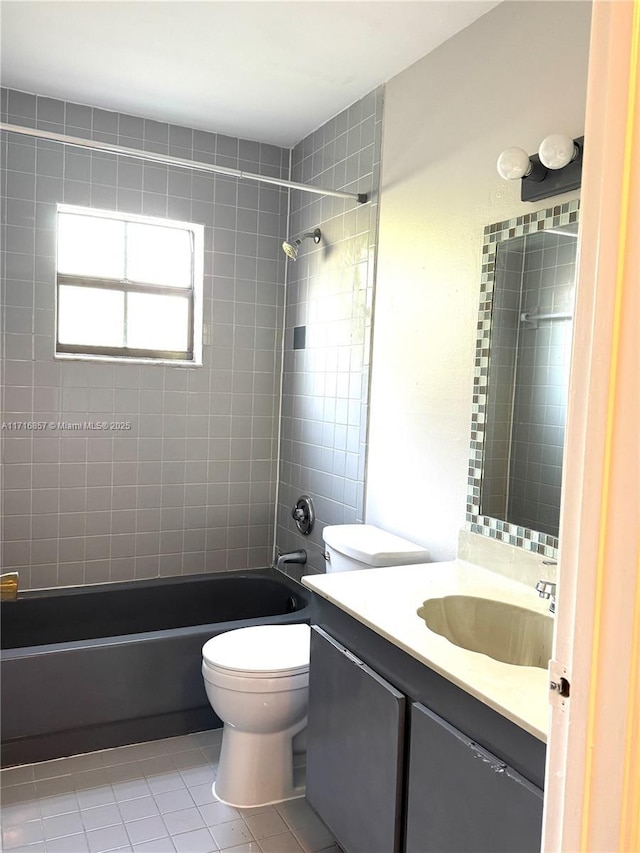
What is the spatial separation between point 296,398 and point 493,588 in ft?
5.67

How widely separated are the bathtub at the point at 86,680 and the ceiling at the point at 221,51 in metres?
2.19

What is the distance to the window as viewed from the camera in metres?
3.15

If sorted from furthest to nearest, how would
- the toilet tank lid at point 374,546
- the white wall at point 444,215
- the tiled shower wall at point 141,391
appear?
the tiled shower wall at point 141,391, the toilet tank lid at point 374,546, the white wall at point 444,215

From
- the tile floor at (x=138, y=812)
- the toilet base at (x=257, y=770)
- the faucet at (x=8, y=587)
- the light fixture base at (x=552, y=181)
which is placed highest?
the light fixture base at (x=552, y=181)

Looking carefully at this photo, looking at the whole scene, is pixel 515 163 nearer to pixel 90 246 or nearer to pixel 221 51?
pixel 221 51

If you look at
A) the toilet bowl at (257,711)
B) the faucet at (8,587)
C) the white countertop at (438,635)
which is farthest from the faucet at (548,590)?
the faucet at (8,587)

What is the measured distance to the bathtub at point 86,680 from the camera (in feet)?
7.61

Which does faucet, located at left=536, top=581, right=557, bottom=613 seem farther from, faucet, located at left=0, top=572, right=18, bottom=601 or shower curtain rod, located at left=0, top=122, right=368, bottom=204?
shower curtain rod, located at left=0, top=122, right=368, bottom=204

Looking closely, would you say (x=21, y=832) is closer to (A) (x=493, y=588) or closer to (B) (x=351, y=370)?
(A) (x=493, y=588)

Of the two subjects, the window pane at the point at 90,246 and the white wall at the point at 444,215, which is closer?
the white wall at the point at 444,215

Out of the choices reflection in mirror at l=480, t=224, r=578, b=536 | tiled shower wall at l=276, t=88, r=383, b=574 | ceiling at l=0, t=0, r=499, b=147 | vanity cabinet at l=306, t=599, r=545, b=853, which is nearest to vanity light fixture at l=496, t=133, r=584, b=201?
reflection in mirror at l=480, t=224, r=578, b=536

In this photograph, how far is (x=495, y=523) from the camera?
6.66ft

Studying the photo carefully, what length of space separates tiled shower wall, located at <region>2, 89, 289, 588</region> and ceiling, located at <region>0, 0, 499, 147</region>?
0.27 meters

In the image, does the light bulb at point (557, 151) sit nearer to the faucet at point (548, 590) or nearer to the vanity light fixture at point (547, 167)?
the vanity light fixture at point (547, 167)
